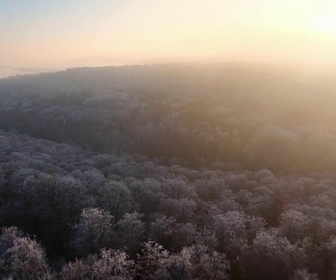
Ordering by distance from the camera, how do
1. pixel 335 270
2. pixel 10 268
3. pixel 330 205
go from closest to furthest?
pixel 10 268 → pixel 335 270 → pixel 330 205

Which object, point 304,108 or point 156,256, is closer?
point 156,256

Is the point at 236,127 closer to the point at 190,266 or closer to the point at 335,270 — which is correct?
the point at 335,270

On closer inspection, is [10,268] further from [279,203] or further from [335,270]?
[279,203]

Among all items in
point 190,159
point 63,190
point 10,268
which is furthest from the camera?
point 190,159

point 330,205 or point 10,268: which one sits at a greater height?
point 10,268

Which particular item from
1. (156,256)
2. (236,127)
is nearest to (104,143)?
(236,127)

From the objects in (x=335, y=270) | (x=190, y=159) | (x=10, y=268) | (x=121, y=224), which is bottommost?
(x=190, y=159)
